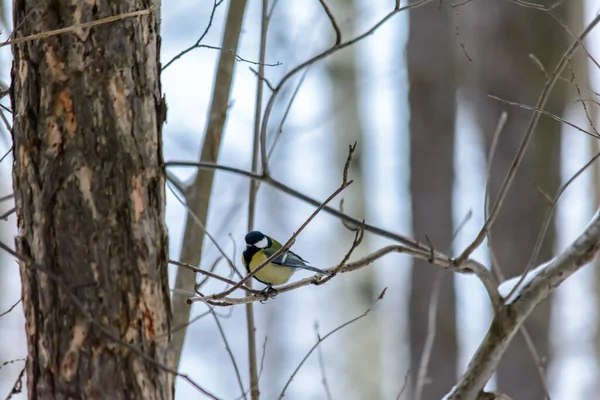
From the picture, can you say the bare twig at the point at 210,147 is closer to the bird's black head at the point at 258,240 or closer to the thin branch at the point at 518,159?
the bird's black head at the point at 258,240

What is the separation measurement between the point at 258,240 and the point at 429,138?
2.17 metres

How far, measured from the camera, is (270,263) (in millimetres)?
2793

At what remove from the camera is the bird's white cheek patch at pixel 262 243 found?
298 centimetres

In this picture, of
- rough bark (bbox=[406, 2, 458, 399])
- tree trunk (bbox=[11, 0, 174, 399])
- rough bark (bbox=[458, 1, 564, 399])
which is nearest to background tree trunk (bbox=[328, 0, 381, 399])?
rough bark (bbox=[406, 2, 458, 399])

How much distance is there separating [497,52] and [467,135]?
6.12 ft

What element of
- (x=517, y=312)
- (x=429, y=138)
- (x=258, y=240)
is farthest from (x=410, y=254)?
(x=429, y=138)

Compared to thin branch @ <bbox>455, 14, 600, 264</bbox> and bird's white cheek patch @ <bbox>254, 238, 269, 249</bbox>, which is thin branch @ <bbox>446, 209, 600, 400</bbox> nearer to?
thin branch @ <bbox>455, 14, 600, 264</bbox>

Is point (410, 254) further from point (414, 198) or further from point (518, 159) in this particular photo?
point (414, 198)

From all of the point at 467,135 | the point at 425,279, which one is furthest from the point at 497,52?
the point at 467,135

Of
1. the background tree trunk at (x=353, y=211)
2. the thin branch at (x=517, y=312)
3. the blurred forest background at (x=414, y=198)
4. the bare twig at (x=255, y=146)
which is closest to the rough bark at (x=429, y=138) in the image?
the blurred forest background at (x=414, y=198)

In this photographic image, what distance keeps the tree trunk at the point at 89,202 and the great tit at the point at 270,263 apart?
127 cm

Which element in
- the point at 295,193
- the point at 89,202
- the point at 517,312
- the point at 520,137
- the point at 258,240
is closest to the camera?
the point at 89,202

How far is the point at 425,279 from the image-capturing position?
4652mm

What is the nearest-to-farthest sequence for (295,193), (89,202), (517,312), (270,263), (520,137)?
(89,202) → (295,193) → (517,312) → (270,263) → (520,137)
